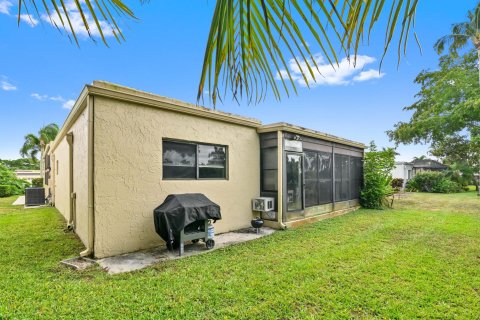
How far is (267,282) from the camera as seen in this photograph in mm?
→ 3781

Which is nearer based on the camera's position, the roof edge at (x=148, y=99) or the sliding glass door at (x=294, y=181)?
the roof edge at (x=148, y=99)

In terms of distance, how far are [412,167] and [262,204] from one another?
1037 inches

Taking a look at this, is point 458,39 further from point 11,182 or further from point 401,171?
point 11,182

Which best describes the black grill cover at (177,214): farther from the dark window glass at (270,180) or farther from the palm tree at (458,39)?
the palm tree at (458,39)

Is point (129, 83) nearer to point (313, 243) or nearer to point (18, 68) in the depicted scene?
point (313, 243)

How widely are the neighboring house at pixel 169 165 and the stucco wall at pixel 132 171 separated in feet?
0.06

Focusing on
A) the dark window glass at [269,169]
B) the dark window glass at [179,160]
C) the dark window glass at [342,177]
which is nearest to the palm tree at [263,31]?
the dark window glass at [179,160]

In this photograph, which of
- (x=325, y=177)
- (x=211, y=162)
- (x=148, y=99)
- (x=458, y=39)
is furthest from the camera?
(x=458, y=39)

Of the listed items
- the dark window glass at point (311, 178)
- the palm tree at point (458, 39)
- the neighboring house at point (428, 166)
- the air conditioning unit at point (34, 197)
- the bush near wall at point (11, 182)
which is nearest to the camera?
the dark window glass at point (311, 178)

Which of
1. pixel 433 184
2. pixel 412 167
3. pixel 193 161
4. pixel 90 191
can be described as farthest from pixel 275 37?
pixel 412 167

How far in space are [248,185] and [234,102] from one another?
255 inches

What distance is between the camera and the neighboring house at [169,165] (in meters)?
4.88

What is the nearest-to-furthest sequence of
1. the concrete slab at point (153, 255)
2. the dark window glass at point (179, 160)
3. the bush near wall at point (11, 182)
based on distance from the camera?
the concrete slab at point (153, 255) → the dark window glass at point (179, 160) → the bush near wall at point (11, 182)

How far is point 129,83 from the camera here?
5340 mm
